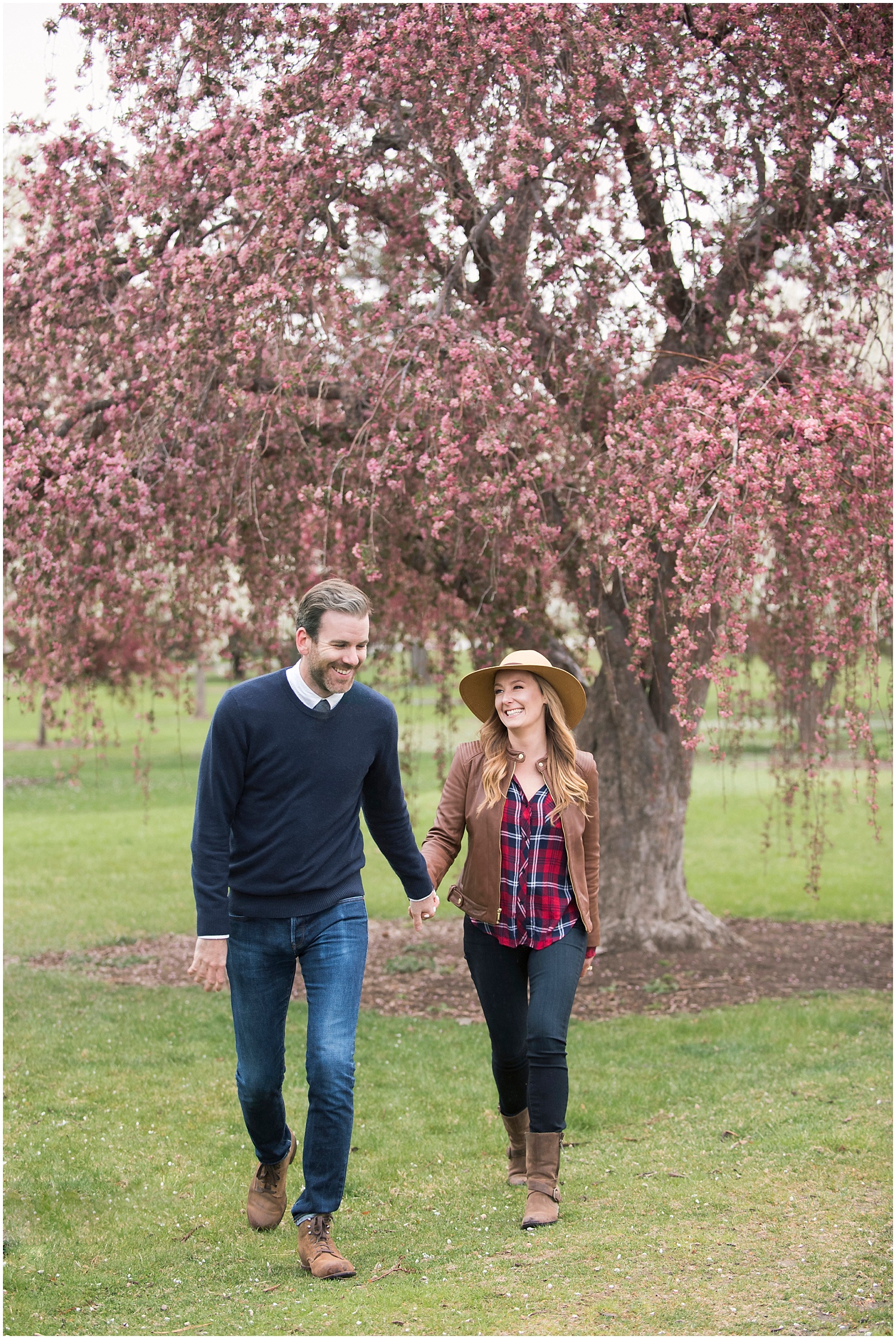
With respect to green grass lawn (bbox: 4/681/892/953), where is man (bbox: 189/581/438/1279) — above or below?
above

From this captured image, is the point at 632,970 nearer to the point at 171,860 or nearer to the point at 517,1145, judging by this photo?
the point at 517,1145

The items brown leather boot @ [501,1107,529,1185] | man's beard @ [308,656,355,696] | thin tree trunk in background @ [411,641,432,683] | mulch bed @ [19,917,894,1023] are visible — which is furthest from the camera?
thin tree trunk in background @ [411,641,432,683]

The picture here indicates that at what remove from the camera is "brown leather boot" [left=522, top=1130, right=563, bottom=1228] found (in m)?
4.56

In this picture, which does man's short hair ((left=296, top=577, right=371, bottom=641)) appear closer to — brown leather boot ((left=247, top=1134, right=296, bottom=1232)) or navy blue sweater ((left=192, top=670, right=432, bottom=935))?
navy blue sweater ((left=192, top=670, right=432, bottom=935))

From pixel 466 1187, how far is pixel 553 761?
1783 mm

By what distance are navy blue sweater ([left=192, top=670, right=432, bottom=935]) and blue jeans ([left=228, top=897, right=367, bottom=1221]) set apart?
8 cm

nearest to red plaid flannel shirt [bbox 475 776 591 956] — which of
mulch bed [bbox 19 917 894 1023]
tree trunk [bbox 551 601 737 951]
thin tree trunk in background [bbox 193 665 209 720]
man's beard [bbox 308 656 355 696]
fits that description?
man's beard [bbox 308 656 355 696]

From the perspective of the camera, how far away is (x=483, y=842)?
183 inches

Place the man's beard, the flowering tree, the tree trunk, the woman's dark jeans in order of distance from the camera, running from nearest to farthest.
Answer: the man's beard < the woman's dark jeans < the flowering tree < the tree trunk

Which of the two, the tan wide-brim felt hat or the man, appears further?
the tan wide-brim felt hat

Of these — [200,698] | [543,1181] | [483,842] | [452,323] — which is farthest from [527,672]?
[200,698]

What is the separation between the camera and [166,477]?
303 inches

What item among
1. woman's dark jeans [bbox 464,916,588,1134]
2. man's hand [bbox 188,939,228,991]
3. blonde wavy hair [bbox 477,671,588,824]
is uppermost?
blonde wavy hair [bbox 477,671,588,824]

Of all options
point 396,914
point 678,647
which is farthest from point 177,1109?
point 396,914
